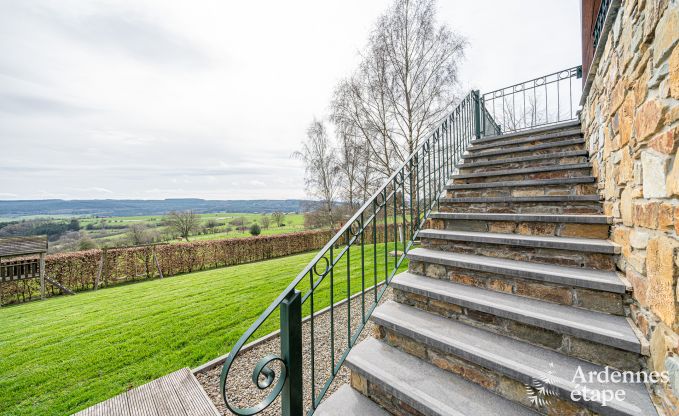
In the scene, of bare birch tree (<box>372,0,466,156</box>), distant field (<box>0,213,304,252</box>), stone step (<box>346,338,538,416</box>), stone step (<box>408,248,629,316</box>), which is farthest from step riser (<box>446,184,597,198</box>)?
distant field (<box>0,213,304,252</box>)

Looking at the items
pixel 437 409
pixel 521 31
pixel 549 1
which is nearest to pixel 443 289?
pixel 437 409

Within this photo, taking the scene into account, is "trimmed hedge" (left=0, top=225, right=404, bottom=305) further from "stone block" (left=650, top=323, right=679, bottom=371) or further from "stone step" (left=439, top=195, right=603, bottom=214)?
"stone block" (left=650, top=323, right=679, bottom=371)

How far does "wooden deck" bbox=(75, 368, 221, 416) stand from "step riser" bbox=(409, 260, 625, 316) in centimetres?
216

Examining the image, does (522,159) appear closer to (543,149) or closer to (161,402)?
(543,149)

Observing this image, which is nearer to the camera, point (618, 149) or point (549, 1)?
point (618, 149)

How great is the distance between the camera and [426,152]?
3.08m

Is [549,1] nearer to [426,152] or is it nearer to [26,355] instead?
[426,152]

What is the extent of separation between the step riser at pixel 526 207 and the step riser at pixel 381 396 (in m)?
2.05

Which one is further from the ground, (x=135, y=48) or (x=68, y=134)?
(x=68, y=134)

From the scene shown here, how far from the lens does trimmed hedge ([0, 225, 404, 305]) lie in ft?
24.9

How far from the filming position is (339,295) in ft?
15.4

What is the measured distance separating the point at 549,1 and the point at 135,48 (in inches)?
309

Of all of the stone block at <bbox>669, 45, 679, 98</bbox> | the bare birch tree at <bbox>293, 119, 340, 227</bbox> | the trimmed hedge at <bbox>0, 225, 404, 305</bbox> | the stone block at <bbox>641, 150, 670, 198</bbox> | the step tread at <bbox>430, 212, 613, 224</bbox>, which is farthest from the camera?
the bare birch tree at <bbox>293, 119, 340, 227</bbox>

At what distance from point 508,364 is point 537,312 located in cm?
Answer: 41
